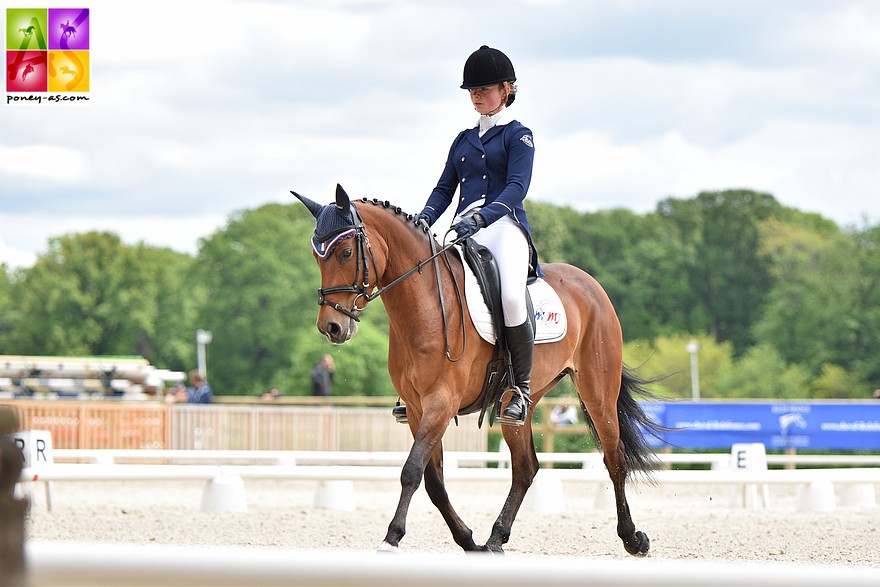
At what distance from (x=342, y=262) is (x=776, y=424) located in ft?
40.6

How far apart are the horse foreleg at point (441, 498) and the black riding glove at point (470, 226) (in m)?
1.10

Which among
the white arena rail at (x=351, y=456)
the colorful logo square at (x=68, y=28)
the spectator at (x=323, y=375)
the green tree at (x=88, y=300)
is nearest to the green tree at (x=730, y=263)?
the green tree at (x=88, y=300)

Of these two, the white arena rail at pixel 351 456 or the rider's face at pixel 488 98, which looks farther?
the white arena rail at pixel 351 456

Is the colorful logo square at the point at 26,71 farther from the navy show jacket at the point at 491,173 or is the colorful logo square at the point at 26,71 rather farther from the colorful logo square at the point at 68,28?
the navy show jacket at the point at 491,173

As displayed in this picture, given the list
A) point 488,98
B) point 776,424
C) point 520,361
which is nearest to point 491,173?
point 488,98

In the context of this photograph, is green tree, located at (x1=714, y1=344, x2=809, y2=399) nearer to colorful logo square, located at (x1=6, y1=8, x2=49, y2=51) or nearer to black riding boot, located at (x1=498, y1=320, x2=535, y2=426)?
colorful logo square, located at (x1=6, y1=8, x2=49, y2=51)

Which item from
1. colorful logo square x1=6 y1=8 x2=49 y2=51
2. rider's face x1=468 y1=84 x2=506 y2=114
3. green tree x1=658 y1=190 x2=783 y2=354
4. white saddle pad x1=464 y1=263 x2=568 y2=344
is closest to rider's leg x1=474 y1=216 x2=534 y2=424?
white saddle pad x1=464 y1=263 x2=568 y2=344

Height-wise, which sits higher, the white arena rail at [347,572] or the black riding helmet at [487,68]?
the black riding helmet at [487,68]

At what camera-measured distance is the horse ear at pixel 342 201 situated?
17.7ft

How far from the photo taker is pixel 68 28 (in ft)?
40.2

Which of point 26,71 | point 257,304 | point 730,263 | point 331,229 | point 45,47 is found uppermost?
point 730,263

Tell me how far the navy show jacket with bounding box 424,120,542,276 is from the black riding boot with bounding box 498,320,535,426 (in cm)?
59

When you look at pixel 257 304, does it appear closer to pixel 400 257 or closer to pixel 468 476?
pixel 468 476

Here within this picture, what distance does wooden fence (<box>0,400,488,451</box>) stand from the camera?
17.9 meters
